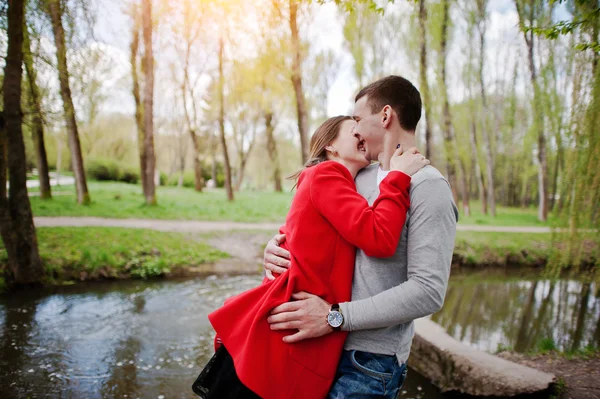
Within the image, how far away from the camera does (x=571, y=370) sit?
170 inches

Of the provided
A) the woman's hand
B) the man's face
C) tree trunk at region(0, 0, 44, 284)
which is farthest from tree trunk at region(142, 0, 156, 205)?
the woman's hand

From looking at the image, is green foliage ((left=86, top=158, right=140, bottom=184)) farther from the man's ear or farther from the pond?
the man's ear

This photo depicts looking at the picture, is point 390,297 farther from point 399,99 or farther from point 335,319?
point 399,99

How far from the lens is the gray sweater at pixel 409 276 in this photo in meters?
1.47

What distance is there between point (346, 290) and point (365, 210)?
13.4 inches

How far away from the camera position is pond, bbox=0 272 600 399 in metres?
4.48

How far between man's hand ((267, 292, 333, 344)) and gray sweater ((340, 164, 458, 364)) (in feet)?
0.28

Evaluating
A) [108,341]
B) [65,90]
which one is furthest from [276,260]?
[65,90]

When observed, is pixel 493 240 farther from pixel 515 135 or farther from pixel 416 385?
pixel 515 135

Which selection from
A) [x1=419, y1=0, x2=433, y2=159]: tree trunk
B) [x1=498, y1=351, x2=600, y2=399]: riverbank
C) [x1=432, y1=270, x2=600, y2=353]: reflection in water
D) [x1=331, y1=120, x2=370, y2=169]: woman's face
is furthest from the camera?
[x1=419, y1=0, x2=433, y2=159]: tree trunk

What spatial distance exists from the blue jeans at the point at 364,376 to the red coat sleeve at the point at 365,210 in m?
0.43

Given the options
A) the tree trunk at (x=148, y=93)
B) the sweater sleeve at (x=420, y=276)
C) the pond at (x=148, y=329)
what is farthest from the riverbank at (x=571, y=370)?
the tree trunk at (x=148, y=93)

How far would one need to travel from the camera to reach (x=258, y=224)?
13430 mm

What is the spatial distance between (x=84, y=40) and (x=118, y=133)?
2584 cm
